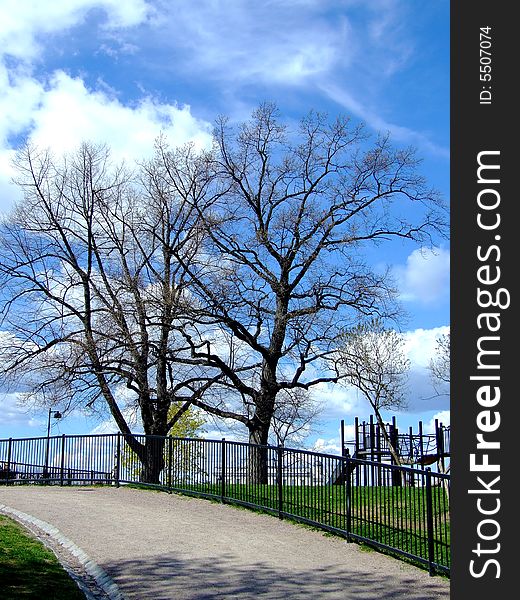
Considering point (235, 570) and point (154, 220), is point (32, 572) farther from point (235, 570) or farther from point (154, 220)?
point (154, 220)

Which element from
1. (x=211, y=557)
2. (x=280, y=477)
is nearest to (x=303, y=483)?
(x=280, y=477)

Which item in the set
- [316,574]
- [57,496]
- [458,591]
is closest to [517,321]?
[458,591]

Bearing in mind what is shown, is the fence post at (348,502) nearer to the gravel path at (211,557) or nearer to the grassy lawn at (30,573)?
the gravel path at (211,557)

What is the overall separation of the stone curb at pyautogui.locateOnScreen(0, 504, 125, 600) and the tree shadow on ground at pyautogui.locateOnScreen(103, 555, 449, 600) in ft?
0.44

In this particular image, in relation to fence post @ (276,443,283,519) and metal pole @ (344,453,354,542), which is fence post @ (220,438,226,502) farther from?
metal pole @ (344,453,354,542)

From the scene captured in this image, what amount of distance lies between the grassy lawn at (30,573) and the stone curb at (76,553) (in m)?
0.30

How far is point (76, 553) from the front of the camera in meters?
12.2

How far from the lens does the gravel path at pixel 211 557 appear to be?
33.2 ft

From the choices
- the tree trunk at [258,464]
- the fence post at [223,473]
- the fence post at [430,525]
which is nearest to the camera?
the fence post at [430,525]

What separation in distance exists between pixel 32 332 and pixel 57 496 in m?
13.0

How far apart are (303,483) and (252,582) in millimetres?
4920

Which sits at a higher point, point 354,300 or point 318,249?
point 318,249

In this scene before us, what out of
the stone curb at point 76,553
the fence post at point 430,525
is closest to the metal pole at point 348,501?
the fence post at point 430,525

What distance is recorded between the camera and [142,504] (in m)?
18.0
